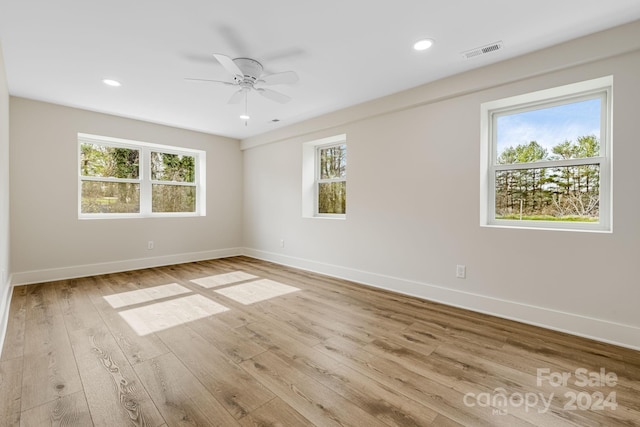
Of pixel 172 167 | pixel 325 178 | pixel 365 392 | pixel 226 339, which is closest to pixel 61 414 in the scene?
pixel 226 339

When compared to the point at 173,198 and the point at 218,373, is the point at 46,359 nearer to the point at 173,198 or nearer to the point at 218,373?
the point at 218,373

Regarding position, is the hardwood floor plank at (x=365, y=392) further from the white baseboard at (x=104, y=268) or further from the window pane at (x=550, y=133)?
the white baseboard at (x=104, y=268)

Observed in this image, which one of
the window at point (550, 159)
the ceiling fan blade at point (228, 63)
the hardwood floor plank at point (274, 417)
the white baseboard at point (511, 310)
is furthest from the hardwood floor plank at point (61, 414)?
the window at point (550, 159)

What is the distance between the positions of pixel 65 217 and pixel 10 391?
3174 mm

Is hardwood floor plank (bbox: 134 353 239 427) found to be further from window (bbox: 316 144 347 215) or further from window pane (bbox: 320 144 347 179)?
window pane (bbox: 320 144 347 179)

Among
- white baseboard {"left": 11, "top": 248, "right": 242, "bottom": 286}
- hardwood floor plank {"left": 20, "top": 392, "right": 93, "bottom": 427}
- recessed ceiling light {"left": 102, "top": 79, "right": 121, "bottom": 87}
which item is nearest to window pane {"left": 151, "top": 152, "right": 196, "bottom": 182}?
white baseboard {"left": 11, "top": 248, "right": 242, "bottom": 286}

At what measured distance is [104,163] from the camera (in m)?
4.54

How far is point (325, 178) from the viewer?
484cm

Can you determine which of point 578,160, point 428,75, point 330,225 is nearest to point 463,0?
point 428,75

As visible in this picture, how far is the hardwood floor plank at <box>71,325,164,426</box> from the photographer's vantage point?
4.69 ft

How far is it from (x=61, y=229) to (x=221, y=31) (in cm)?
373

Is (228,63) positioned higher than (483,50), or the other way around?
(483,50)

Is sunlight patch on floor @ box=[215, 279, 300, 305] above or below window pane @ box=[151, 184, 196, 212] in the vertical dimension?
below

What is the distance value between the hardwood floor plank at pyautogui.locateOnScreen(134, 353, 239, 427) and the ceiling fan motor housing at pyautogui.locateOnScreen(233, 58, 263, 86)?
8.30 ft
